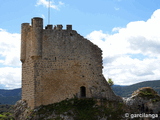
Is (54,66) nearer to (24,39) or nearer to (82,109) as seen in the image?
(24,39)

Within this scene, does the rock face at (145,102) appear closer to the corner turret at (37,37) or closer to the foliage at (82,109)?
the foliage at (82,109)

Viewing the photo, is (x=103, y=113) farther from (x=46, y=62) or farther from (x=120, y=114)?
(x=46, y=62)

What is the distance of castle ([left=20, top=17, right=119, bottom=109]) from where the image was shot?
1268 inches

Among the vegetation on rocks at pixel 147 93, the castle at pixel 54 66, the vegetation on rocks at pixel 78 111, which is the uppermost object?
the castle at pixel 54 66

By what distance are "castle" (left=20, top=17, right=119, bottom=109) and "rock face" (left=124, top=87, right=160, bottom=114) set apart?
350cm

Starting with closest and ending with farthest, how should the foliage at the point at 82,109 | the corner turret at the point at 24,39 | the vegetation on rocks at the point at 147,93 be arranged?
the foliage at the point at 82,109, the corner turret at the point at 24,39, the vegetation on rocks at the point at 147,93

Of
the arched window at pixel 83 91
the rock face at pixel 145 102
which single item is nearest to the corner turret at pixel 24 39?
the arched window at pixel 83 91

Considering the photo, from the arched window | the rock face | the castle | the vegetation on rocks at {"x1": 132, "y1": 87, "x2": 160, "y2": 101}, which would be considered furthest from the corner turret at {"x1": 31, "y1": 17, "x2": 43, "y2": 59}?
the vegetation on rocks at {"x1": 132, "y1": 87, "x2": 160, "y2": 101}

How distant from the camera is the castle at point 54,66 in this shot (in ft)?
106

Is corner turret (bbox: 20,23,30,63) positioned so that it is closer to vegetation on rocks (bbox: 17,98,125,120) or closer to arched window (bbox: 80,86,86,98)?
vegetation on rocks (bbox: 17,98,125,120)

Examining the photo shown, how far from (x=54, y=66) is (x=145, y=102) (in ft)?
35.3

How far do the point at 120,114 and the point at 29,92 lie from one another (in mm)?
9610

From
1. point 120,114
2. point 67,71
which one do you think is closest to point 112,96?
point 120,114

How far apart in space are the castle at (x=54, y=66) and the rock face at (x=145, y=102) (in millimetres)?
3498
